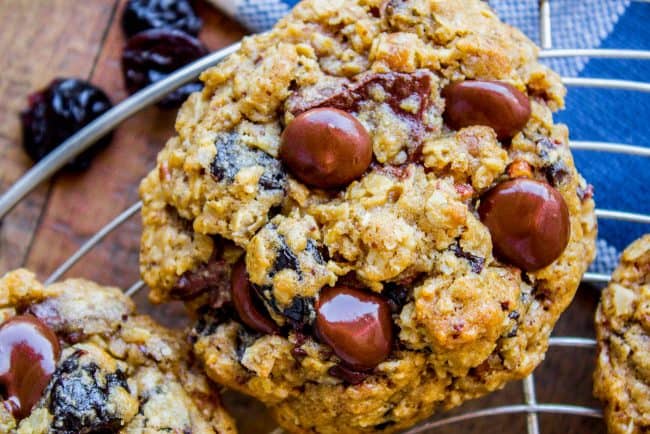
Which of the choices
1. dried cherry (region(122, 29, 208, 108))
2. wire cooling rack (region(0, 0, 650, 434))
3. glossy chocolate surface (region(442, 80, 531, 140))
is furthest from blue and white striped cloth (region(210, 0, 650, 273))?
glossy chocolate surface (region(442, 80, 531, 140))

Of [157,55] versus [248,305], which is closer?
[248,305]

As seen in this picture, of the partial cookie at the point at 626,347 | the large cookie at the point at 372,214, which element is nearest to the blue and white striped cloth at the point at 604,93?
the partial cookie at the point at 626,347

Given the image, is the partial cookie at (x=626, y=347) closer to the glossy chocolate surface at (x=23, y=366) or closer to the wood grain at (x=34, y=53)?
the glossy chocolate surface at (x=23, y=366)

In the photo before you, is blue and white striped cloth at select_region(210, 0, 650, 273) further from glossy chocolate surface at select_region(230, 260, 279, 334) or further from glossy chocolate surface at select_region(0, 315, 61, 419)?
glossy chocolate surface at select_region(0, 315, 61, 419)

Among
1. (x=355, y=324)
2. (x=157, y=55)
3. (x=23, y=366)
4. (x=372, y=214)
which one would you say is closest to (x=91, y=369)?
(x=23, y=366)

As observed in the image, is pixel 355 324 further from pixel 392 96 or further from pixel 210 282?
pixel 392 96

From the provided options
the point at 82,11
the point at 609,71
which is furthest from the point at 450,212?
the point at 82,11
